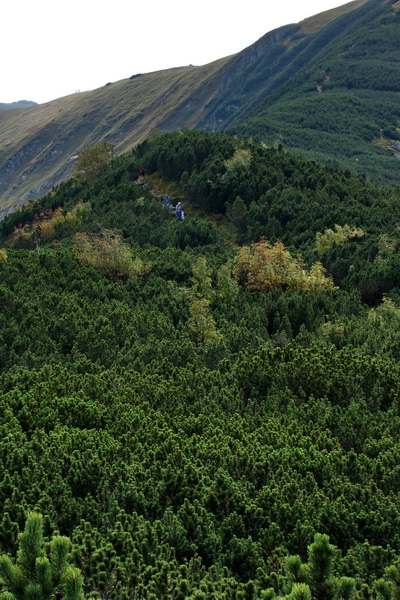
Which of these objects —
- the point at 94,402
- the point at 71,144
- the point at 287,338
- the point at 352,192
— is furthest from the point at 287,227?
the point at 71,144

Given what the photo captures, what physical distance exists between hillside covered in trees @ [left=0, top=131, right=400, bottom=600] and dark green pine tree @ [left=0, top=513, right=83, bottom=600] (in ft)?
0.32

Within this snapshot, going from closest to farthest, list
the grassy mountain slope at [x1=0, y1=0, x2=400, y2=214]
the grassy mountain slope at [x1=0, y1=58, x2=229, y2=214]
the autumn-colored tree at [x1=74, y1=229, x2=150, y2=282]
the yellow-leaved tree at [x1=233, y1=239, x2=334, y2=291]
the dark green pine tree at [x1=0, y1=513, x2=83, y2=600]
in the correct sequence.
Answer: the dark green pine tree at [x1=0, y1=513, x2=83, y2=600], the yellow-leaved tree at [x1=233, y1=239, x2=334, y2=291], the autumn-colored tree at [x1=74, y1=229, x2=150, y2=282], the grassy mountain slope at [x1=0, y1=0, x2=400, y2=214], the grassy mountain slope at [x1=0, y1=58, x2=229, y2=214]

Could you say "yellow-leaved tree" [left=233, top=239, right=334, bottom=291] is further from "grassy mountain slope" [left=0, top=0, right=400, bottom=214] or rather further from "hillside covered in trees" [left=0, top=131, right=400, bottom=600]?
"grassy mountain slope" [left=0, top=0, right=400, bottom=214]

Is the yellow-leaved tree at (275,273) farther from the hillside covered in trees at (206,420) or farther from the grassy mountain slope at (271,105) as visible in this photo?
the grassy mountain slope at (271,105)

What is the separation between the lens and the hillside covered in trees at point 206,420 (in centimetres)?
510

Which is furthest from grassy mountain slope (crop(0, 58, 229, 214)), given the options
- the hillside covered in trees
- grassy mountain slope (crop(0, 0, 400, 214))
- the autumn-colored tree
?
the hillside covered in trees

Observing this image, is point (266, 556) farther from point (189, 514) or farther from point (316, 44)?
point (316, 44)

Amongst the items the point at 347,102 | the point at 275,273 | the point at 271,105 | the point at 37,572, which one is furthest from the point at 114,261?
the point at 271,105

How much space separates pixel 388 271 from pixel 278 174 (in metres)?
15.7

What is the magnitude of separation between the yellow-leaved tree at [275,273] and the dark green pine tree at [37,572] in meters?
14.5

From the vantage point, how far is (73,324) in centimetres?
1348

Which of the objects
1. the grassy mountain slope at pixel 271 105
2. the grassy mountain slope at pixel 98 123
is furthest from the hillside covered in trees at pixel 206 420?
the grassy mountain slope at pixel 98 123

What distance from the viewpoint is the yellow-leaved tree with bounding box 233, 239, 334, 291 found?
17562mm

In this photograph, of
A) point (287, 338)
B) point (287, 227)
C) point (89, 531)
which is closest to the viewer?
point (89, 531)
